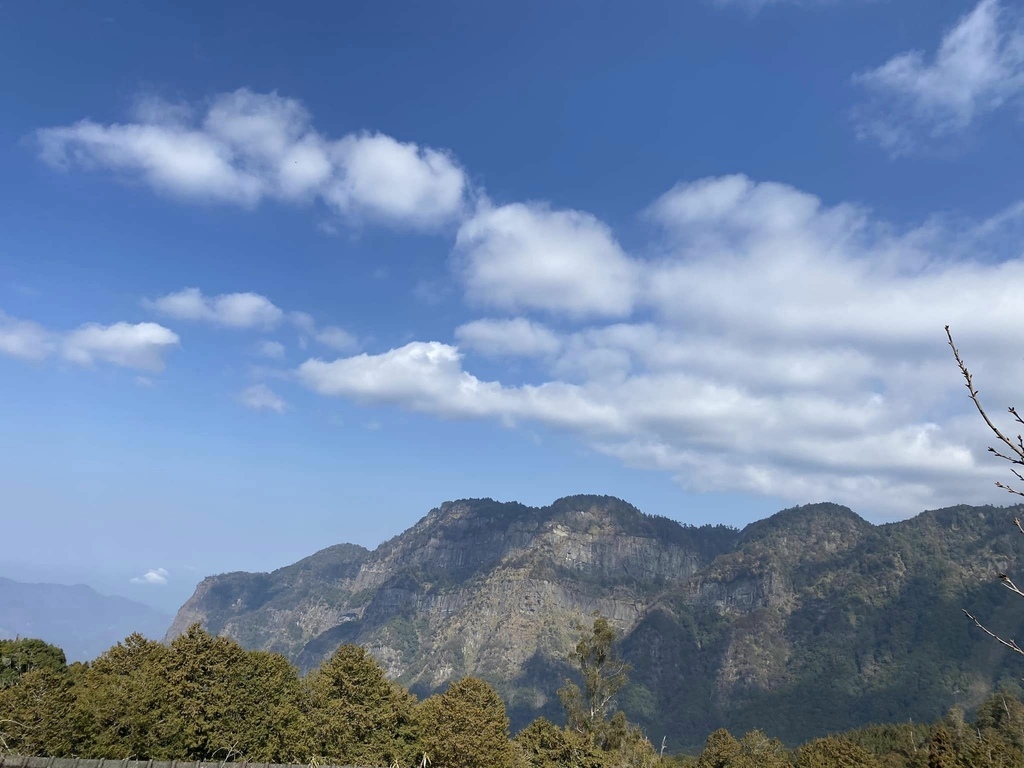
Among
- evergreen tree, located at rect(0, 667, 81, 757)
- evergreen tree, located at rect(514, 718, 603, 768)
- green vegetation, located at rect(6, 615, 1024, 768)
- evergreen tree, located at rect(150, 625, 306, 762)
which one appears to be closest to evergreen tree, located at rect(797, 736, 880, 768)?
green vegetation, located at rect(6, 615, 1024, 768)

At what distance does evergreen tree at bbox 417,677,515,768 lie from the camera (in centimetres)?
4978

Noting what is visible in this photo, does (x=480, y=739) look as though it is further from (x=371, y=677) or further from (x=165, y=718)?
(x=165, y=718)

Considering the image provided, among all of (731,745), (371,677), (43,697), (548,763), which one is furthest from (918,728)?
(43,697)

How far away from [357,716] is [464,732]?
8.61 metres

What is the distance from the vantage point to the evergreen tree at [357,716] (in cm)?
4978

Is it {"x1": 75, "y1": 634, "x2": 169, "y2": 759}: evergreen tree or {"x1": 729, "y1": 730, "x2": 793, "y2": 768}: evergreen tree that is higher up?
{"x1": 75, "y1": 634, "x2": 169, "y2": 759}: evergreen tree

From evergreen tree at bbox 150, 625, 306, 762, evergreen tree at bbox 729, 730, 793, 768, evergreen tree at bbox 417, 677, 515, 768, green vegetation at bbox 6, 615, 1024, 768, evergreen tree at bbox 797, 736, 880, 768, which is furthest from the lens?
evergreen tree at bbox 729, 730, 793, 768

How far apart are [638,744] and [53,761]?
5145 cm

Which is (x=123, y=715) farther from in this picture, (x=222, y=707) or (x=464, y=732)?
(x=464, y=732)

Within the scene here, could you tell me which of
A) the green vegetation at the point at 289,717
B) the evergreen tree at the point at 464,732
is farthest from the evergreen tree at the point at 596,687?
the evergreen tree at the point at 464,732

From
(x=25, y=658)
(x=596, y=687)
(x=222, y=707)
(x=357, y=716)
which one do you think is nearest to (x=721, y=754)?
(x=596, y=687)

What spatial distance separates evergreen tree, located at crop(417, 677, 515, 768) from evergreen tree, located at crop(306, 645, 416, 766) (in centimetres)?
222

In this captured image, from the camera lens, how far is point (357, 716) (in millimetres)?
51531

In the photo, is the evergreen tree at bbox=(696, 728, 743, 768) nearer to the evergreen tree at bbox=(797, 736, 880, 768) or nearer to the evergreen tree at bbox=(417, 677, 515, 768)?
the evergreen tree at bbox=(797, 736, 880, 768)
